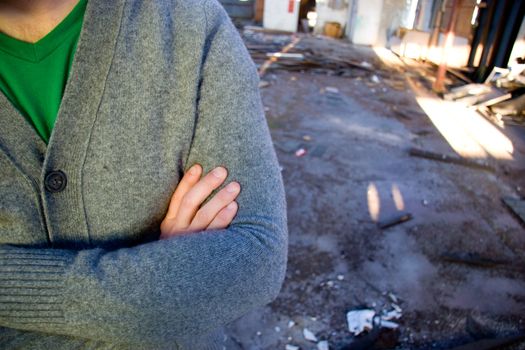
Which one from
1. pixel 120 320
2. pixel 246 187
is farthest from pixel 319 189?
pixel 120 320

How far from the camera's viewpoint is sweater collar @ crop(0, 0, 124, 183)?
0.91m

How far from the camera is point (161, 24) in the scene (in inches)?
41.3

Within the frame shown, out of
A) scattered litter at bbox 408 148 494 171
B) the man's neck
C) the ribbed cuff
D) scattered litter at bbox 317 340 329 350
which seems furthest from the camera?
scattered litter at bbox 408 148 494 171

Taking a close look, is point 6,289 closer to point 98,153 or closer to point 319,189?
point 98,153

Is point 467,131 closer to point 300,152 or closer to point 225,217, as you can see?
point 300,152

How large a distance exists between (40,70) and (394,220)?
9.95 feet

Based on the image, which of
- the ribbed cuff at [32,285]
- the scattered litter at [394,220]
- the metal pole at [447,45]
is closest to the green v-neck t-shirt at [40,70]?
the ribbed cuff at [32,285]

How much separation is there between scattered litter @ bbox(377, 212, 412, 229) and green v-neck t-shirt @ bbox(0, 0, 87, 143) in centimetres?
288

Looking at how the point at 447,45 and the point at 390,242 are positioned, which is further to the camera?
the point at 447,45

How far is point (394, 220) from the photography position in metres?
3.40

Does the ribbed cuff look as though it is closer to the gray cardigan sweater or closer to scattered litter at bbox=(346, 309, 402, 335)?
the gray cardigan sweater

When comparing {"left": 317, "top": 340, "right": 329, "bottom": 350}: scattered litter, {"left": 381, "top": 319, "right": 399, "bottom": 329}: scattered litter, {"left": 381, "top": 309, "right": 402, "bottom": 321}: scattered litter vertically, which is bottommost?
{"left": 317, "top": 340, "right": 329, "bottom": 350}: scattered litter

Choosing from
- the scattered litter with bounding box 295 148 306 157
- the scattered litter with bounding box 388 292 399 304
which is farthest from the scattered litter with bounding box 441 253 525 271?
the scattered litter with bounding box 295 148 306 157

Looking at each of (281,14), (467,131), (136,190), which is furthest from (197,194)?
(281,14)
